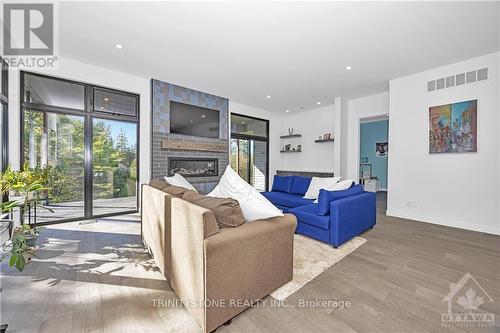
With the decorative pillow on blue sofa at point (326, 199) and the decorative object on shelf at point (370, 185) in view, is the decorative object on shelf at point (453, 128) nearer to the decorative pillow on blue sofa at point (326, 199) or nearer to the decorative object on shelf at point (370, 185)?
the decorative pillow on blue sofa at point (326, 199)

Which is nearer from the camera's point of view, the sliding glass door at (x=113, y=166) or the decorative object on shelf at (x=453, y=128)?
the decorative object on shelf at (x=453, y=128)

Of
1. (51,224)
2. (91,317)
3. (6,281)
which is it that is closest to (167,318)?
(91,317)

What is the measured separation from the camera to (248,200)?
1.70m

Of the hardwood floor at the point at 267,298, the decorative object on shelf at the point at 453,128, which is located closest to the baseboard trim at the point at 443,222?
the hardwood floor at the point at 267,298

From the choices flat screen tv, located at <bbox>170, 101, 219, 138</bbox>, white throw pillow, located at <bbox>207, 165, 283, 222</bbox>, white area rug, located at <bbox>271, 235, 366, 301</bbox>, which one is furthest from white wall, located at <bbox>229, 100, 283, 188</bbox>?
white throw pillow, located at <bbox>207, 165, 283, 222</bbox>

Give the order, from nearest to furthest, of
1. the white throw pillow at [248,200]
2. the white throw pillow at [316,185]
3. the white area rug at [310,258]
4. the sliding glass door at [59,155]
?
the white throw pillow at [248,200] → the white area rug at [310,258] → the sliding glass door at [59,155] → the white throw pillow at [316,185]

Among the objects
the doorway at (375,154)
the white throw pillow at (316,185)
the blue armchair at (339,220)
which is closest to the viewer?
the blue armchair at (339,220)

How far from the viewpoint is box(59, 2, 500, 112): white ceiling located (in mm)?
2289

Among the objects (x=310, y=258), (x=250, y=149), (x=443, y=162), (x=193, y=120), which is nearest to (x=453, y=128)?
(x=443, y=162)

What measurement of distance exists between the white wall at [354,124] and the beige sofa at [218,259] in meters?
4.49

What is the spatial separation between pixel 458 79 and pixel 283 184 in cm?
358

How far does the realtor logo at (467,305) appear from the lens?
1431 millimetres

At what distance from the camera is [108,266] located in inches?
84.7

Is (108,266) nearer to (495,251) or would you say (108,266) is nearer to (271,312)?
(271,312)
